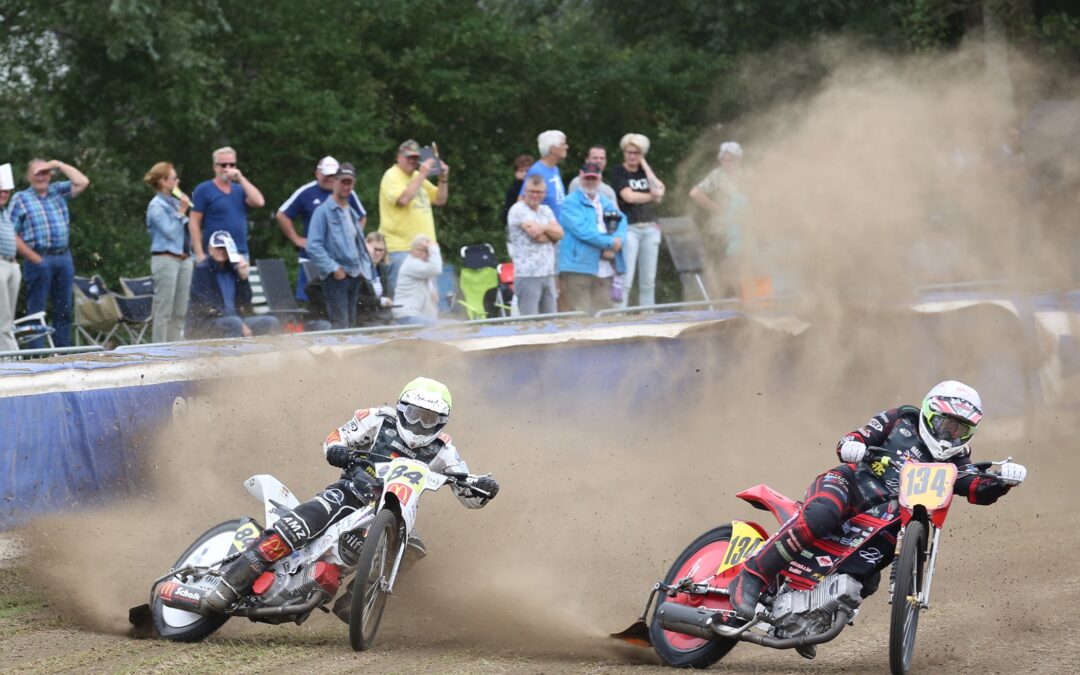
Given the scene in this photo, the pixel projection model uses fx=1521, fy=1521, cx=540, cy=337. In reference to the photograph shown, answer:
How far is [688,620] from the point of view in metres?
8.71

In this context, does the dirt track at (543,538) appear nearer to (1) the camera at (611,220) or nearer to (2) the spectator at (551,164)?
(1) the camera at (611,220)

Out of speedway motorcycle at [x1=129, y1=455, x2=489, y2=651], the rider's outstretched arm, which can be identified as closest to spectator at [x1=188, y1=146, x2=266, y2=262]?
the rider's outstretched arm

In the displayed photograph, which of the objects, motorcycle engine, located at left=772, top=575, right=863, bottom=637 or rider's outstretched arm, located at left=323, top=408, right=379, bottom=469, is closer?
motorcycle engine, located at left=772, top=575, right=863, bottom=637

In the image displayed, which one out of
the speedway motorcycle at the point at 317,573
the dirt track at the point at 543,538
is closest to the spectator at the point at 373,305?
the dirt track at the point at 543,538

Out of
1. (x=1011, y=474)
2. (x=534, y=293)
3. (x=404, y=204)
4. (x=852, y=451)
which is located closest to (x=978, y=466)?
(x=1011, y=474)

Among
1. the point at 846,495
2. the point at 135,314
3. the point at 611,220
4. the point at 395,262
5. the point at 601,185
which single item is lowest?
the point at 846,495

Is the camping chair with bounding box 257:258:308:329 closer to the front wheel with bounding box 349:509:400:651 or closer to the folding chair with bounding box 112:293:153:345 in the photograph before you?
the folding chair with bounding box 112:293:153:345

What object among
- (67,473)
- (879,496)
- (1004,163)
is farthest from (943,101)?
(67,473)

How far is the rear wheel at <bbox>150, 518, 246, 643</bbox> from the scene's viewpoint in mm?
9023

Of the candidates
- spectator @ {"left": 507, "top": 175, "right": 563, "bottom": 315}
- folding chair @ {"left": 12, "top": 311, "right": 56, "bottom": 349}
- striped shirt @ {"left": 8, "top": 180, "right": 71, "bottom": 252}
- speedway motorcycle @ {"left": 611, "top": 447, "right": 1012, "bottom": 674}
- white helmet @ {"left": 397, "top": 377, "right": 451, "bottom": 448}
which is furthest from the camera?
spectator @ {"left": 507, "top": 175, "right": 563, "bottom": 315}

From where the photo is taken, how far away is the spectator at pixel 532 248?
14922mm

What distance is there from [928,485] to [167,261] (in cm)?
831

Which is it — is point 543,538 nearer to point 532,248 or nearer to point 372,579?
point 372,579

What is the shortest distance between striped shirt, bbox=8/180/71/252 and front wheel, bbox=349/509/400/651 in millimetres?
6417
